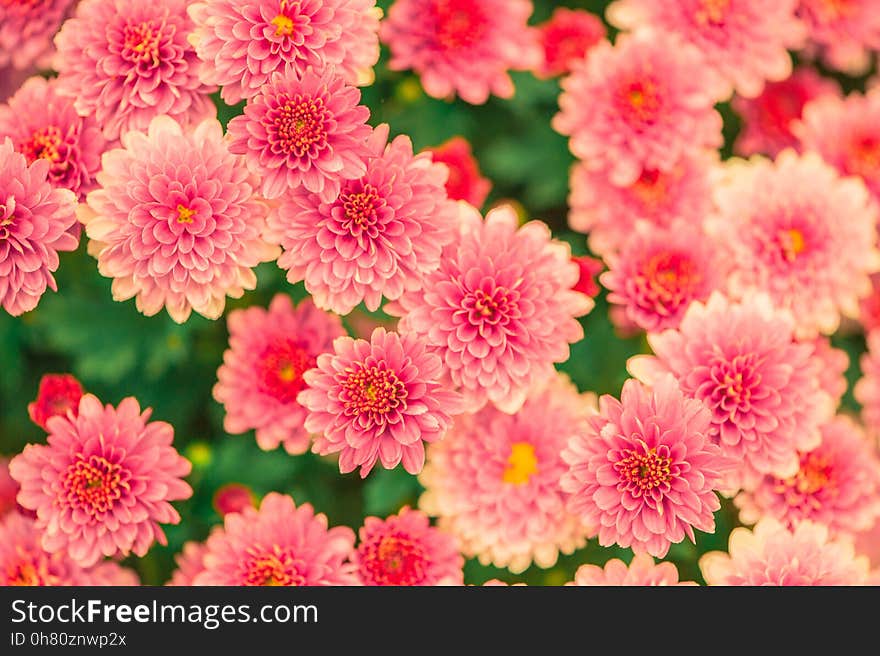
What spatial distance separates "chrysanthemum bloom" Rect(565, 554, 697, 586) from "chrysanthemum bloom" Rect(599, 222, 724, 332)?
1.05 ft

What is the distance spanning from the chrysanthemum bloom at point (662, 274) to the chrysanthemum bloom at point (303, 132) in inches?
16.5

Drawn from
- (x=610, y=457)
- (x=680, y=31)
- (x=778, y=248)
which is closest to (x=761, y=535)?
(x=610, y=457)

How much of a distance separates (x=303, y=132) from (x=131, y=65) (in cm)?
27

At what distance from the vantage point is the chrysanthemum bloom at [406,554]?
1126mm

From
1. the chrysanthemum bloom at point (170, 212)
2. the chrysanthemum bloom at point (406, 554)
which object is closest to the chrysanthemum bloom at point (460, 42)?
the chrysanthemum bloom at point (170, 212)

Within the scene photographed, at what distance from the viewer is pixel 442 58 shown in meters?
1.28

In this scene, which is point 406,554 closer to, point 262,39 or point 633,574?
point 633,574

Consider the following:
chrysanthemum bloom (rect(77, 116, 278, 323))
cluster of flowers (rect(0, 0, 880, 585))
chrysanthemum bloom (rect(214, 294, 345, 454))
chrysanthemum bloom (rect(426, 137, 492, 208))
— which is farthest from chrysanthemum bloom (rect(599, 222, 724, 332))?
chrysanthemum bloom (rect(77, 116, 278, 323))

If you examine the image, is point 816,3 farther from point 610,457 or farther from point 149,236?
point 149,236

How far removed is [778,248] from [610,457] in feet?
1.54

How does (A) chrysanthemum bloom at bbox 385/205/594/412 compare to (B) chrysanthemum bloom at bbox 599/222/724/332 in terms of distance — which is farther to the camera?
(B) chrysanthemum bloom at bbox 599/222/724/332

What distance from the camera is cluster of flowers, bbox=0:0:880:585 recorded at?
3.31ft

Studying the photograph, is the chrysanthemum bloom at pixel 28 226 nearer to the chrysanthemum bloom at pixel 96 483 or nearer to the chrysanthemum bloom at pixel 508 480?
the chrysanthemum bloom at pixel 96 483

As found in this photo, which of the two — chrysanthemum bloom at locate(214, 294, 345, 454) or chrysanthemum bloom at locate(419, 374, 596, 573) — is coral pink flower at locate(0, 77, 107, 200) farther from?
chrysanthemum bloom at locate(419, 374, 596, 573)
